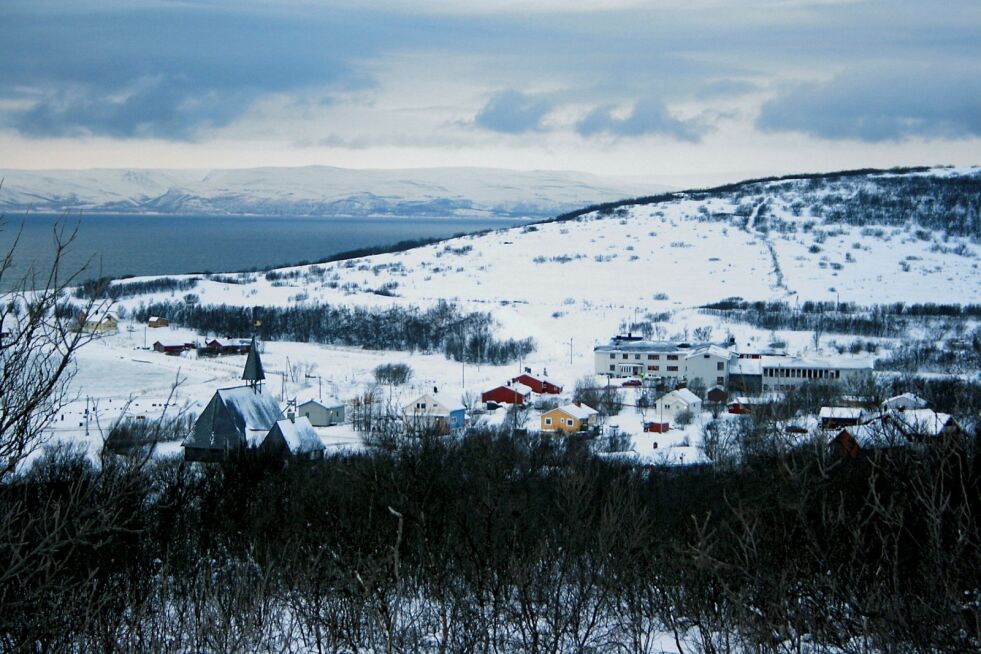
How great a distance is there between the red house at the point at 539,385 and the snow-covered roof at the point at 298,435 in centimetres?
1886

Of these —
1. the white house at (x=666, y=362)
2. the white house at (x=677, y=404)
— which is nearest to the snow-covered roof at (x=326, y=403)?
the white house at (x=677, y=404)

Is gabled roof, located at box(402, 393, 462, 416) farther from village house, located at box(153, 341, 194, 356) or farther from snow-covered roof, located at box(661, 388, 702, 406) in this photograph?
village house, located at box(153, 341, 194, 356)

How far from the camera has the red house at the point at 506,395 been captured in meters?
38.8

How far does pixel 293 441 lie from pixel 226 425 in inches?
75.6

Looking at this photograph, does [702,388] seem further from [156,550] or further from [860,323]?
[156,550]

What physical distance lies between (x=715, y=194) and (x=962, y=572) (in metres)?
120

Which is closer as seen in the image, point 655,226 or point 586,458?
point 586,458

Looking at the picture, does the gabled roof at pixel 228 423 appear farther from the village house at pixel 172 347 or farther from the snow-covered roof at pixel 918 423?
the village house at pixel 172 347

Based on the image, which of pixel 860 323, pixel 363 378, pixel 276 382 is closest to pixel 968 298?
pixel 860 323

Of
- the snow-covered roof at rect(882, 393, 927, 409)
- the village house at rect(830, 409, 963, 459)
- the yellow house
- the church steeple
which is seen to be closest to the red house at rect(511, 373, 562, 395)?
the yellow house

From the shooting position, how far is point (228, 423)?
75.3 ft

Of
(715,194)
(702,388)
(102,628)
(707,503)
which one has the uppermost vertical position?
(715,194)

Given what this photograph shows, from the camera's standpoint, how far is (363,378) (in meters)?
45.2

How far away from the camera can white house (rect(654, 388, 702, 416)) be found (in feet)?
118
